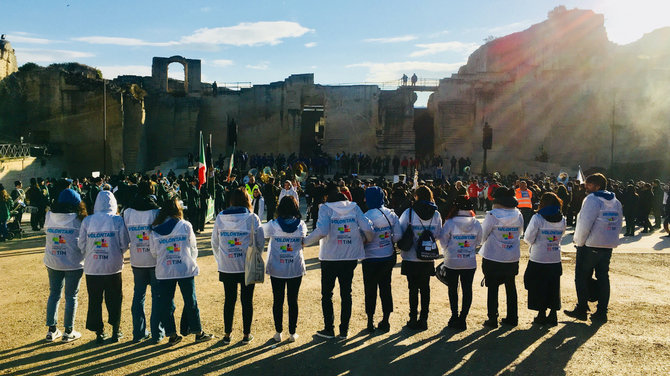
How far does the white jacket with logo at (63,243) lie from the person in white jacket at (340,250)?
2807 mm

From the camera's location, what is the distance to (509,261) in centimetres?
638

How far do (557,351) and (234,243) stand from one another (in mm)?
3792

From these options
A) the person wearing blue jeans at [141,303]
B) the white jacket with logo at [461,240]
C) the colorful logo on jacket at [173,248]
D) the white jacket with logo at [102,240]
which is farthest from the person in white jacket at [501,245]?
the white jacket with logo at [102,240]

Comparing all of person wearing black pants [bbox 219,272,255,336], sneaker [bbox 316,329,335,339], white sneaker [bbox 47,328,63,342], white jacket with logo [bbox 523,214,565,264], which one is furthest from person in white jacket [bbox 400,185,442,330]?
white sneaker [bbox 47,328,63,342]

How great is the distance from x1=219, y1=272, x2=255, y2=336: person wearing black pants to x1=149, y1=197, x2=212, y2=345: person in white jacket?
37 centimetres

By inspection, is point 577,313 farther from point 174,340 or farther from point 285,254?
point 174,340

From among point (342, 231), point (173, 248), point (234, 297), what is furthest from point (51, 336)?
point (342, 231)

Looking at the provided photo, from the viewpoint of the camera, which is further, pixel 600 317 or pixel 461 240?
pixel 600 317

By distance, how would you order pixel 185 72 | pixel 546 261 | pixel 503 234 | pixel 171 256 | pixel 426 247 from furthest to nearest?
pixel 185 72 → pixel 546 261 → pixel 503 234 → pixel 426 247 → pixel 171 256

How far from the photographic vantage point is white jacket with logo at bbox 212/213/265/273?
225 inches

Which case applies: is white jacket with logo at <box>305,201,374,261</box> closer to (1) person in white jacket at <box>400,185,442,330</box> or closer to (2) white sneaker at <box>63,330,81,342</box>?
(1) person in white jacket at <box>400,185,442,330</box>

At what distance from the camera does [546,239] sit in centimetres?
652

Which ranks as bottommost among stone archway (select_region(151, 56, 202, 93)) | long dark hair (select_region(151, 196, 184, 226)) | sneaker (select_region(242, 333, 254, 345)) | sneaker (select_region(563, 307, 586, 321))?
sneaker (select_region(242, 333, 254, 345))

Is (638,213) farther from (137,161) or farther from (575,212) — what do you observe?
(137,161)
